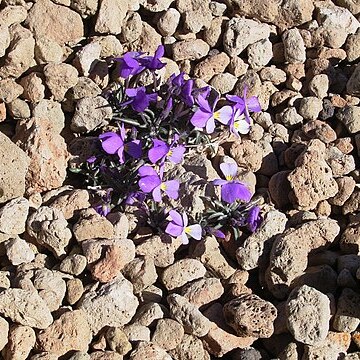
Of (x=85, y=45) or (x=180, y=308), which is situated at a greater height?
(x=85, y=45)

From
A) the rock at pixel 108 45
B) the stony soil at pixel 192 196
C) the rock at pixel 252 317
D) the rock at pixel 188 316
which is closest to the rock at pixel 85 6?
the stony soil at pixel 192 196

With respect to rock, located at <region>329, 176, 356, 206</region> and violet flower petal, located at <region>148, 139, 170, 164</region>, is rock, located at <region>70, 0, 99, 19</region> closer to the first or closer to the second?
violet flower petal, located at <region>148, 139, 170, 164</region>

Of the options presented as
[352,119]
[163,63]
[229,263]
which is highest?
[163,63]

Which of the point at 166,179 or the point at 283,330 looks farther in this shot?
the point at 166,179

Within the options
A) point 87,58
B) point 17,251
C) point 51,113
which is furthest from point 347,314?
point 87,58

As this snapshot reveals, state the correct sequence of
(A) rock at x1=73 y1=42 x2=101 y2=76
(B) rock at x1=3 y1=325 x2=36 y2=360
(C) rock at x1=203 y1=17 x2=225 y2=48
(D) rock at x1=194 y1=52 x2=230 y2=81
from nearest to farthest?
(B) rock at x1=3 y1=325 x2=36 y2=360
(A) rock at x1=73 y1=42 x2=101 y2=76
(D) rock at x1=194 y1=52 x2=230 y2=81
(C) rock at x1=203 y1=17 x2=225 y2=48

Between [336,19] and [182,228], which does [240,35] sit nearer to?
[336,19]

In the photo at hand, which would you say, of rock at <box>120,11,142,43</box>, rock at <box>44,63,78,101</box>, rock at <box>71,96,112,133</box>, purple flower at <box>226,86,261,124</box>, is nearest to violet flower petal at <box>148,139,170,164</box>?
rock at <box>71,96,112,133</box>

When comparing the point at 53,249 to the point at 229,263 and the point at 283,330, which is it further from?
the point at 283,330

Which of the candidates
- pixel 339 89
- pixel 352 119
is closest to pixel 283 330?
pixel 352 119
